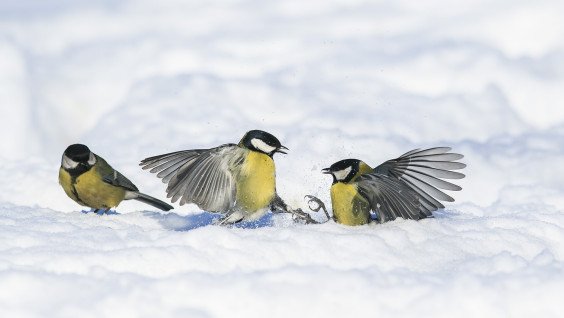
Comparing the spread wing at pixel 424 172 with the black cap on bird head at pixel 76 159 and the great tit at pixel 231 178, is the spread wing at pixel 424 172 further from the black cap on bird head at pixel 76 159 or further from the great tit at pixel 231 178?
the black cap on bird head at pixel 76 159

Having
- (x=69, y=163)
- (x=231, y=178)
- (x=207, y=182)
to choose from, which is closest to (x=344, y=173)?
(x=231, y=178)

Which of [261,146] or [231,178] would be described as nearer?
[261,146]

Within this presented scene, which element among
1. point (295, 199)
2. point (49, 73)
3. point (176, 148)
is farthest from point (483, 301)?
point (49, 73)

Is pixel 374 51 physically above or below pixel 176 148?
above

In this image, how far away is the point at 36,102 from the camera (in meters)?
8.82

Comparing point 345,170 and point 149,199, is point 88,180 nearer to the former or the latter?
point 149,199

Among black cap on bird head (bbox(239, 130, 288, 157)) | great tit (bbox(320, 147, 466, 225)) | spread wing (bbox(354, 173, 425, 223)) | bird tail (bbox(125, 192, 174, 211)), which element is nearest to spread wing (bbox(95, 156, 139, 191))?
bird tail (bbox(125, 192, 174, 211))

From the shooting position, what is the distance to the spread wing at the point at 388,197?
4.14 meters

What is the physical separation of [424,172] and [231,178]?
1.33 meters

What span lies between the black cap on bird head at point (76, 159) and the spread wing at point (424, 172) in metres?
2.13

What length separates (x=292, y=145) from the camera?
716cm

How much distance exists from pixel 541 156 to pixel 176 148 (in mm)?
3951

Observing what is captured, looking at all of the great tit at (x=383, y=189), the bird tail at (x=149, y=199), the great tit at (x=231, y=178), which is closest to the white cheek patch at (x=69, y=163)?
the bird tail at (x=149, y=199)

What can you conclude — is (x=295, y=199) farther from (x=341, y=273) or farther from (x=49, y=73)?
(x=49, y=73)
